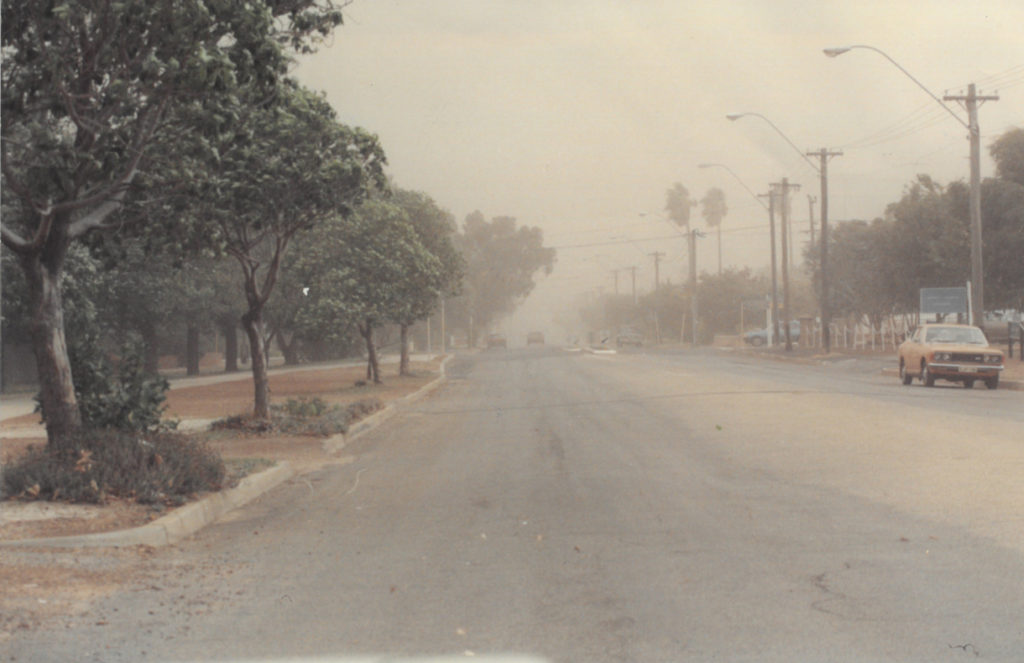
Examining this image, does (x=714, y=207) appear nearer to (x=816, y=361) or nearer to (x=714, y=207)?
(x=714, y=207)

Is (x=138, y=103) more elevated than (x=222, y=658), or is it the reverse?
(x=138, y=103)

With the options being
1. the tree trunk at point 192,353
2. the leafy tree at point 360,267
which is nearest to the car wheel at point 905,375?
the leafy tree at point 360,267

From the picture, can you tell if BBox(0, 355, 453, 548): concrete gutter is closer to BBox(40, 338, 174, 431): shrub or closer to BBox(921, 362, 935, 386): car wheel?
BBox(40, 338, 174, 431): shrub

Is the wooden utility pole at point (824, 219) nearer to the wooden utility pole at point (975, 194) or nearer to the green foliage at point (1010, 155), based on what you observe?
the green foliage at point (1010, 155)

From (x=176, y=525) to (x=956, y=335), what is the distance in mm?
25271

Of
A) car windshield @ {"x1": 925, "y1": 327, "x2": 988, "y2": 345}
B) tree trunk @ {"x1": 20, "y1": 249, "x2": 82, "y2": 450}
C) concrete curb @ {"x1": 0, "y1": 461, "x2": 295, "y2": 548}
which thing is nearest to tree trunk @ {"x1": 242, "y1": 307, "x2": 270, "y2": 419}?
concrete curb @ {"x1": 0, "y1": 461, "x2": 295, "y2": 548}

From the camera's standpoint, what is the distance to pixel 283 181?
17.8 metres

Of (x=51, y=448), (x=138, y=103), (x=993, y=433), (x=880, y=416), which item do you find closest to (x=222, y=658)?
(x=51, y=448)

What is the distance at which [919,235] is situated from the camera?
45.6 meters

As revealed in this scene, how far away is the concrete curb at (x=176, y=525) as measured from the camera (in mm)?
8664

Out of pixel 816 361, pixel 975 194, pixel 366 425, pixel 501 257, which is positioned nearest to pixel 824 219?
pixel 816 361

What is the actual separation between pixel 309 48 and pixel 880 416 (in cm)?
1131

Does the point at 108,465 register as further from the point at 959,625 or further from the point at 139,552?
the point at 959,625

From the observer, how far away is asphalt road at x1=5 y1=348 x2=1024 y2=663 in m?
5.96
